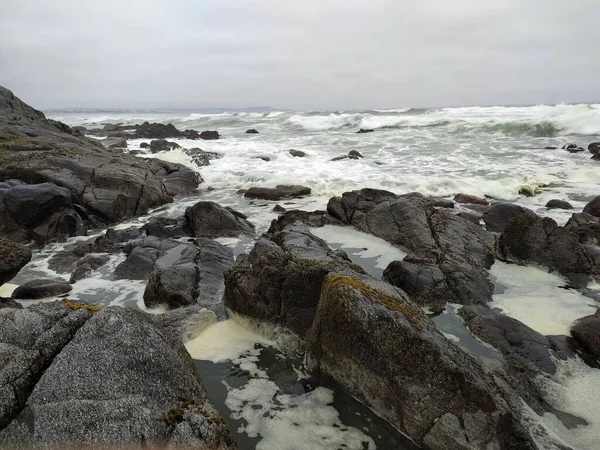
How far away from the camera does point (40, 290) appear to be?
693 centimetres

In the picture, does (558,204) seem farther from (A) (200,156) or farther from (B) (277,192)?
(A) (200,156)

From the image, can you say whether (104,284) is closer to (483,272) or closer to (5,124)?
(483,272)

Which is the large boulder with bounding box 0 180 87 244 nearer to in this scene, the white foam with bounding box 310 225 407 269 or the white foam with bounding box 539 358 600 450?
the white foam with bounding box 310 225 407 269

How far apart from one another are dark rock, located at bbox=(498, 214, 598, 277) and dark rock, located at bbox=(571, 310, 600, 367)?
248 centimetres

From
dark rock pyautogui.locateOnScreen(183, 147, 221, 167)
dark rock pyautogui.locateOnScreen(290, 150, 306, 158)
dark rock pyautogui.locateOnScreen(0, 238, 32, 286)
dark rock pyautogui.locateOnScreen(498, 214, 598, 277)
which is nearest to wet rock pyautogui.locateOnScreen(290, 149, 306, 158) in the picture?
dark rock pyautogui.locateOnScreen(290, 150, 306, 158)

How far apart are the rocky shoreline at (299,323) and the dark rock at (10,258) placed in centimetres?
2

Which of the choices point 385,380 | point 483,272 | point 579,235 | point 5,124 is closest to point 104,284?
point 385,380

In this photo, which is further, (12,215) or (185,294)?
(12,215)

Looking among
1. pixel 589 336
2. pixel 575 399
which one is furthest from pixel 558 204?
pixel 575 399

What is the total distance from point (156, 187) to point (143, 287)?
8.00 metres

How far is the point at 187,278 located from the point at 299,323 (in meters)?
2.65

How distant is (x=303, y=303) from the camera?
5.34 metres

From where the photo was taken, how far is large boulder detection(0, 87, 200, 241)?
12.2 meters

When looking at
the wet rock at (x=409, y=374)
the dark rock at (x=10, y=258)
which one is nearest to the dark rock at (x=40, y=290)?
the dark rock at (x=10, y=258)
